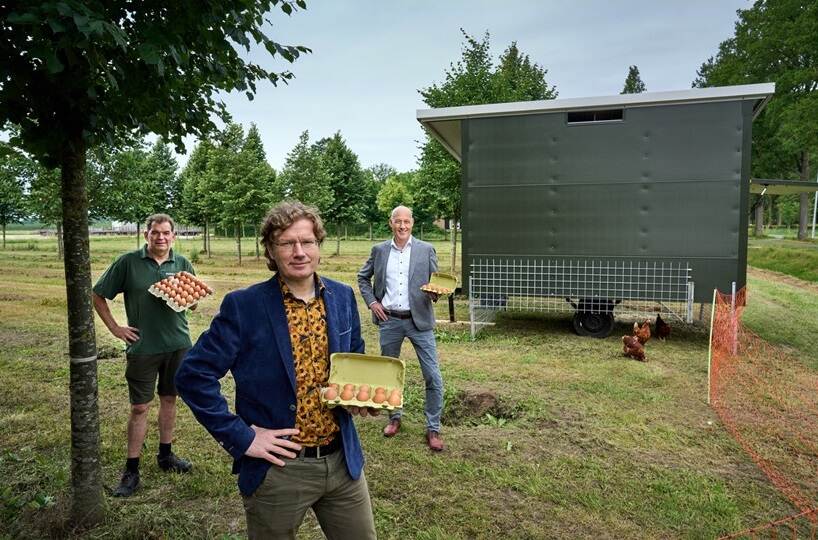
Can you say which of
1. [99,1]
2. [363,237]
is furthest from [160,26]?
[363,237]

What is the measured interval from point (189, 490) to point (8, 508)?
3.20ft

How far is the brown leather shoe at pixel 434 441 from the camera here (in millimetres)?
3984

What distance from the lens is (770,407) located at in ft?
16.6

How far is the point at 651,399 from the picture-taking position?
5.22 m

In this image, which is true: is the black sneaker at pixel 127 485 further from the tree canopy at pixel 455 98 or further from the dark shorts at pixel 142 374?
the tree canopy at pixel 455 98

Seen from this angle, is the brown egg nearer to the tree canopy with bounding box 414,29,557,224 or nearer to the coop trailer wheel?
the coop trailer wheel

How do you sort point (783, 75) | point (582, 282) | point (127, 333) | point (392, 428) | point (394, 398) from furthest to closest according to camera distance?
point (783, 75)
point (582, 282)
point (392, 428)
point (127, 333)
point (394, 398)

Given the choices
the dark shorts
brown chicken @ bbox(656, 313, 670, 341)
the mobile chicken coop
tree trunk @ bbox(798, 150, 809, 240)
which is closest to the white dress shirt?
the dark shorts

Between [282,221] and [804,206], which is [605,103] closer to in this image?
[282,221]

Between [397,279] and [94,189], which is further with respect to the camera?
[94,189]

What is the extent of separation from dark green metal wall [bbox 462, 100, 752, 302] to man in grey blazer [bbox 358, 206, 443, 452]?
3949 mm

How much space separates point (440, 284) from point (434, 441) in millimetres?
1374

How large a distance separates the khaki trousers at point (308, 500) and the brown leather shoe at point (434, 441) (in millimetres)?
2149

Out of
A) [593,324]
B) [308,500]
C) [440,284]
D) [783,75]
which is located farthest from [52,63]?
[783,75]
